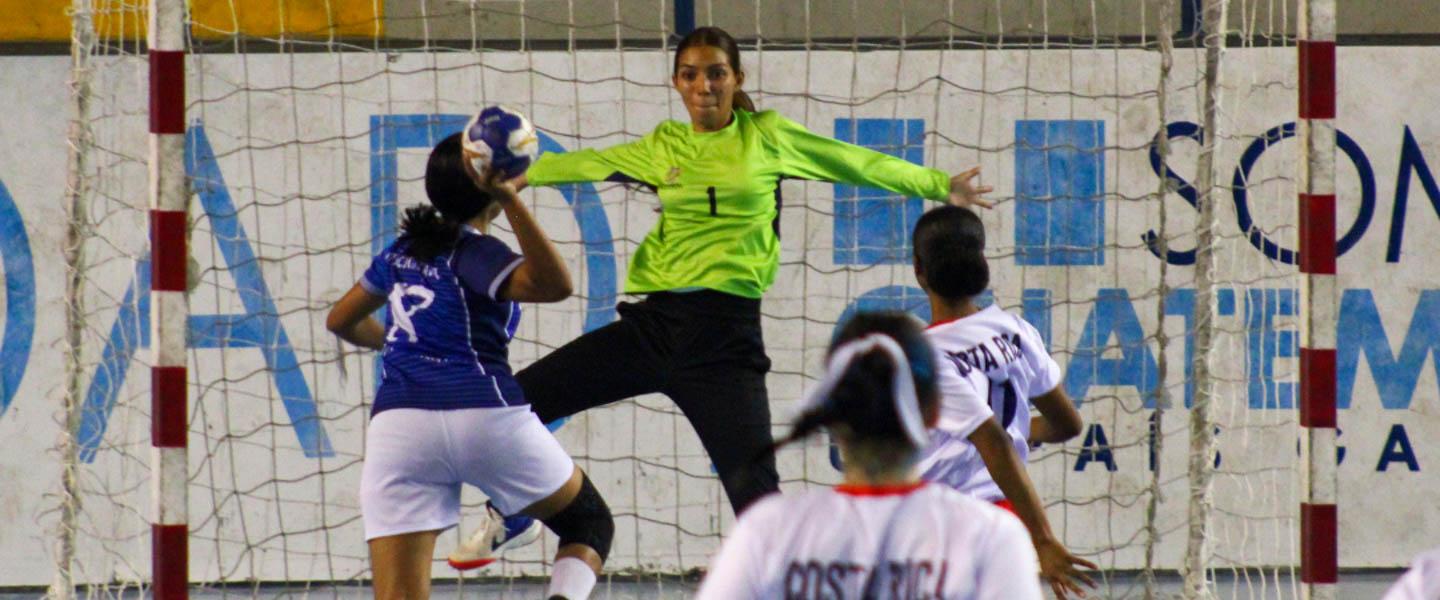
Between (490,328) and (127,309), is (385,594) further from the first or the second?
(127,309)

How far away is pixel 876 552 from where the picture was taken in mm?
2082

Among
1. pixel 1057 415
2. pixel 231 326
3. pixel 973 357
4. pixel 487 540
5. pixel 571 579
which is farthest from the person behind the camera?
pixel 231 326

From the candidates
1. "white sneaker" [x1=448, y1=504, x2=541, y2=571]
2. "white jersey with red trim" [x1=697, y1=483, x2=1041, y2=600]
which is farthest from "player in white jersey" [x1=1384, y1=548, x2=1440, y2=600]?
"white sneaker" [x1=448, y1=504, x2=541, y2=571]

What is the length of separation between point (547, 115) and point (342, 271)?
97 centimetres

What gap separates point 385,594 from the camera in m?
3.85

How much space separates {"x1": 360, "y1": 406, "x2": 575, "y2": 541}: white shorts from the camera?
12.5 feet

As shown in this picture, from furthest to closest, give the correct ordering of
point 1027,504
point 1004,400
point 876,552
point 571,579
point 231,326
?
point 231,326 → point 571,579 → point 1004,400 → point 1027,504 → point 876,552

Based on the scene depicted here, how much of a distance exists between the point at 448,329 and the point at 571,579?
77 centimetres

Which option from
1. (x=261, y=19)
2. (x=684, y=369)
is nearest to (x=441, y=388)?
(x=684, y=369)

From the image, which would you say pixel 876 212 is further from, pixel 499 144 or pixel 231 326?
pixel 499 144

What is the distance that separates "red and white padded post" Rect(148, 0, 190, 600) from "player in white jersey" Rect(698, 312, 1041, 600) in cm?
273

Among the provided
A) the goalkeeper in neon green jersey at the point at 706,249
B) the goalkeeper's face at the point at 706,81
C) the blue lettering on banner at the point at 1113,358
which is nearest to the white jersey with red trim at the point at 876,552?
the goalkeeper in neon green jersey at the point at 706,249

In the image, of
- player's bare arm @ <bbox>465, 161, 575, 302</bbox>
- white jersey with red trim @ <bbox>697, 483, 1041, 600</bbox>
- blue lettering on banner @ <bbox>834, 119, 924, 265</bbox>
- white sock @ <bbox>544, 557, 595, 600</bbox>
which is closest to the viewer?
white jersey with red trim @ <bbox>697, 483, 1041, 600</bbox>

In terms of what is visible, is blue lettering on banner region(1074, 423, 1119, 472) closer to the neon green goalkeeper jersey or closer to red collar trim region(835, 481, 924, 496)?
the neon green goalkeeper jersey
